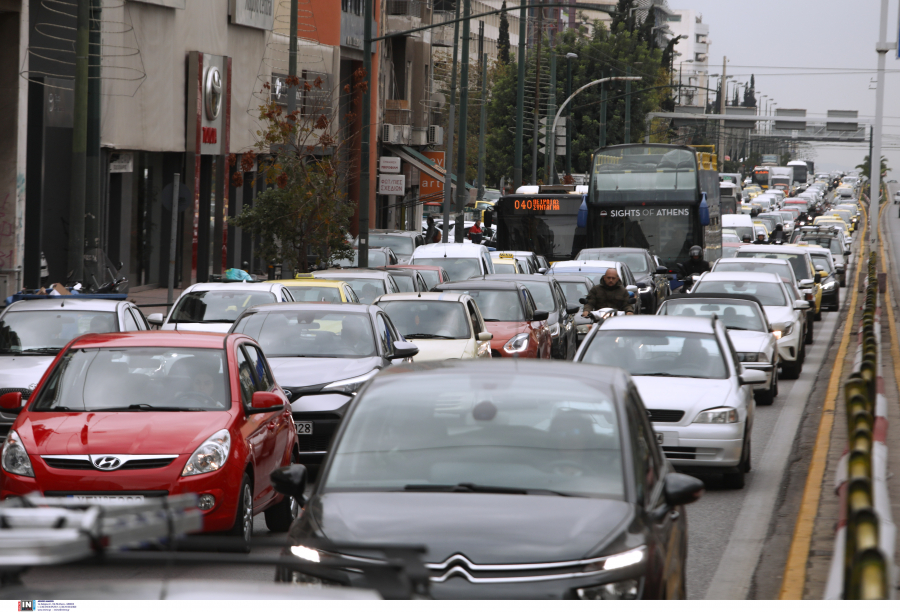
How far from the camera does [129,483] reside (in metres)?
7.94

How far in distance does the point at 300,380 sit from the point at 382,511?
666cm

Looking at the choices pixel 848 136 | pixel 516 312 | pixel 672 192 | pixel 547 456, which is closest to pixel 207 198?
pixel 672 192

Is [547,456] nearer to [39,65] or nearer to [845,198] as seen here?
[39,65]

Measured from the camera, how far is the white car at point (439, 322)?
612 inches

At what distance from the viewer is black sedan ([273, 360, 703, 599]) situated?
4816 mm

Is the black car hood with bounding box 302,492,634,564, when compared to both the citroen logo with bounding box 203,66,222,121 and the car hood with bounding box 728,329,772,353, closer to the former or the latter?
the car hood with bounding box 728,329,772,353

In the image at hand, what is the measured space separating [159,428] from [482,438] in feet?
10.6

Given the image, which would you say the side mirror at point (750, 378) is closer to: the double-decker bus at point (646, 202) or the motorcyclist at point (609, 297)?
the motorcyclist at point (609, 297)

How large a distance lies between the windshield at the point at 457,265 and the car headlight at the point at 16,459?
1867cm

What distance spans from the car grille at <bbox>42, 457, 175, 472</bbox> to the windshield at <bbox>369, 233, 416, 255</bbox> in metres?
26.3

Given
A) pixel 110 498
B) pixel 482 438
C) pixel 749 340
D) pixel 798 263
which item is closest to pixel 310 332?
pixel 110 498

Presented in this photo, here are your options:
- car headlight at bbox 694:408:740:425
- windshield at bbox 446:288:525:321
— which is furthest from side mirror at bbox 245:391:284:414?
windshield at bbox 446:288:525:321

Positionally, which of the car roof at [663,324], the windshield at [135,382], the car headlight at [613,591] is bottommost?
the car headlight at [613,591]

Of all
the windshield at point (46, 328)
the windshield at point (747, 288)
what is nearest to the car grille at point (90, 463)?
the windshield at point (46, 328)
